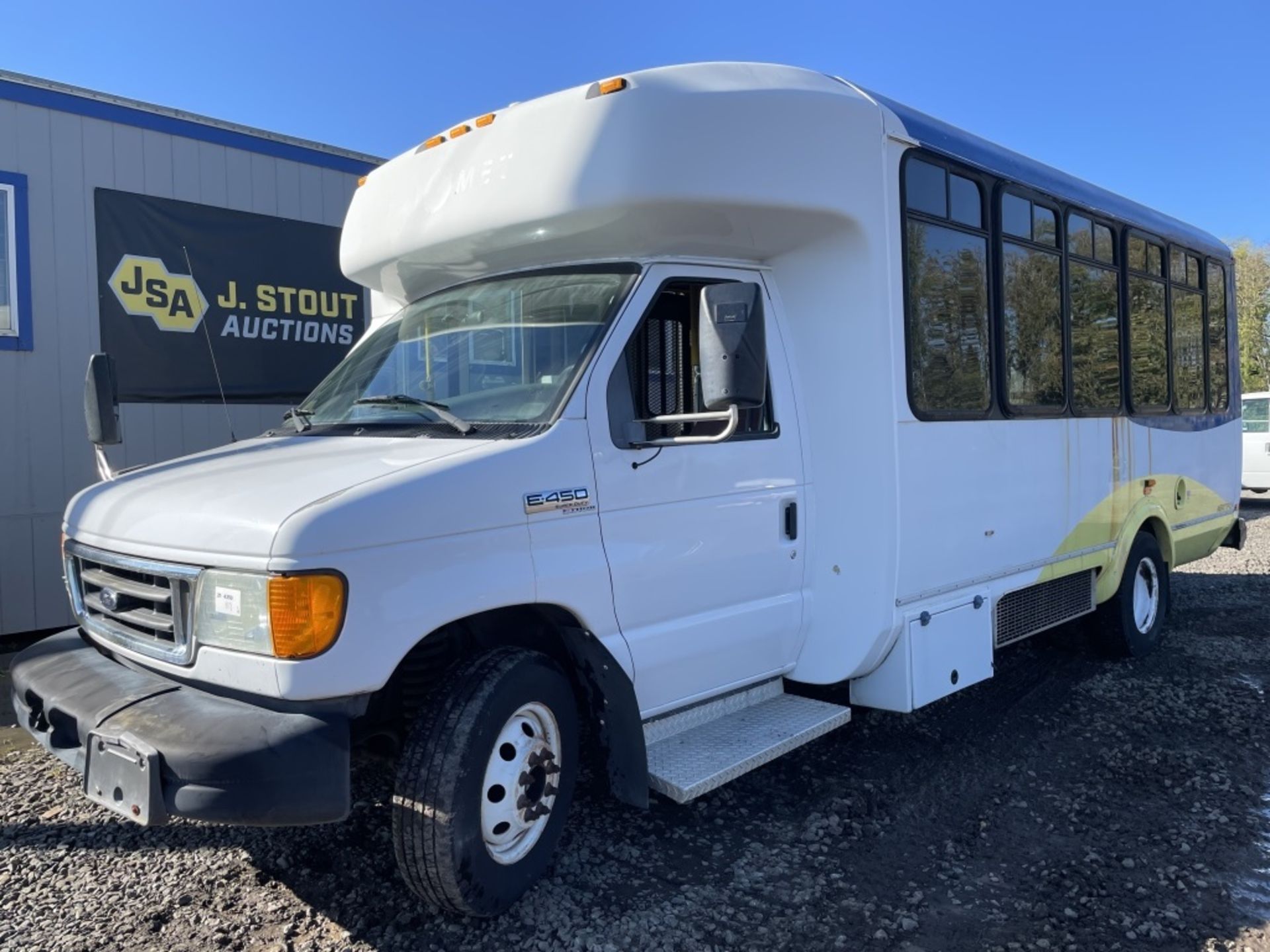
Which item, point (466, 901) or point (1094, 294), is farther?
point (1094, 294)

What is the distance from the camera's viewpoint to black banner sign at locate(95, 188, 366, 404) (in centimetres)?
691

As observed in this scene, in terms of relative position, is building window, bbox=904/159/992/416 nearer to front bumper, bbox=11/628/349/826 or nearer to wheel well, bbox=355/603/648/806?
wheel well, bbox=355/603/648/806

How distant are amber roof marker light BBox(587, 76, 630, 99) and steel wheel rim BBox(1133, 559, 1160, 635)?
4.94 m

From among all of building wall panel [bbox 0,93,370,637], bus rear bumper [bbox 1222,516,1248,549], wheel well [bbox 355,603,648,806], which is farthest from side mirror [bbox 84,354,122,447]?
bus rear bumper [bbox 1222,516,1248,549]

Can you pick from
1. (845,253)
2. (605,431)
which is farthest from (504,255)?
(845,253)

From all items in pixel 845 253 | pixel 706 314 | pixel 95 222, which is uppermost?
pixel 95 222

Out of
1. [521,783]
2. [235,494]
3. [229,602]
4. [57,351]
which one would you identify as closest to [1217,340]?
[521,783]

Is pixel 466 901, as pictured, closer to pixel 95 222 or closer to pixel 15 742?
pixel 15 742

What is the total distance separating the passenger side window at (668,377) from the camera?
11.7 ft

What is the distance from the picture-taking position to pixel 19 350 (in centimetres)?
648

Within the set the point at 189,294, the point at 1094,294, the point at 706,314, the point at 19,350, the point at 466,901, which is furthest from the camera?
the point at 189,294

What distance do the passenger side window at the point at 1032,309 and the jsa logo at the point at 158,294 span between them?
5.66 meters

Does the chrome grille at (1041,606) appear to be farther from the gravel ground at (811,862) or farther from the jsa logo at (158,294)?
the jsa logo at (158,294)

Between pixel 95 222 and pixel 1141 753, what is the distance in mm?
7319
